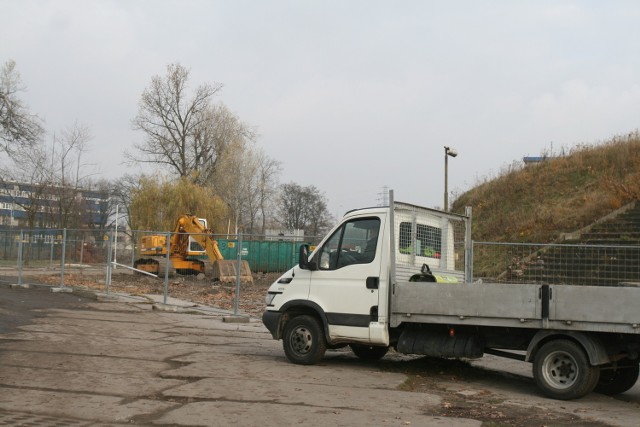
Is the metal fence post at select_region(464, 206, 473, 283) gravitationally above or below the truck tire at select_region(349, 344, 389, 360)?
above

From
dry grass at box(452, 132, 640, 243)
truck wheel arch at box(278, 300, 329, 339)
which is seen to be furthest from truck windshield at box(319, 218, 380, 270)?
dry grass at box(452, 132, 640, 243)

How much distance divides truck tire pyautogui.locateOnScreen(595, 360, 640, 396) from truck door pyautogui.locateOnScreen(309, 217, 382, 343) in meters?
3.32

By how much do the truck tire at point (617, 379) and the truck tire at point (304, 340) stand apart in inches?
161

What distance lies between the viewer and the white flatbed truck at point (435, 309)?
8383 mm

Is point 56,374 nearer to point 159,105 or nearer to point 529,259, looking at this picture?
point 529,259

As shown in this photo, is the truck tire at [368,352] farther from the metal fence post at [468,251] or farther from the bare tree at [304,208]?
the bare tree at [304,208]

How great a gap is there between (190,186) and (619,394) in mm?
44412

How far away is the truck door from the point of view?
9930 millimetres

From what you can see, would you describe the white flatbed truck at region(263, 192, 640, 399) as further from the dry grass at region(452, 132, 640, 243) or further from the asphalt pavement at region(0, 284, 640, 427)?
the dry grass at region(452, 132, 640, 243)

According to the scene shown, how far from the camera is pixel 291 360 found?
34.9 ft

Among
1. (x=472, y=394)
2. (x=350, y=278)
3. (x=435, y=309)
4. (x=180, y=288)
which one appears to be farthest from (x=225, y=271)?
(x=472, y=394)

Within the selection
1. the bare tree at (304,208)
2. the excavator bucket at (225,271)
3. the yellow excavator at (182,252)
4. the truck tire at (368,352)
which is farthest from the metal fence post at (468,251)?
the bare tree at (304,208)

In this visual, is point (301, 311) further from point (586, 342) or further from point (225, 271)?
point (225, 271)

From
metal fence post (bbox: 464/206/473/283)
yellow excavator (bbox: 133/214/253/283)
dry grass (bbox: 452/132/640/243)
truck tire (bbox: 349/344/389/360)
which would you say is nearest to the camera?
truck tire (bbox: 349/344/389/360)
